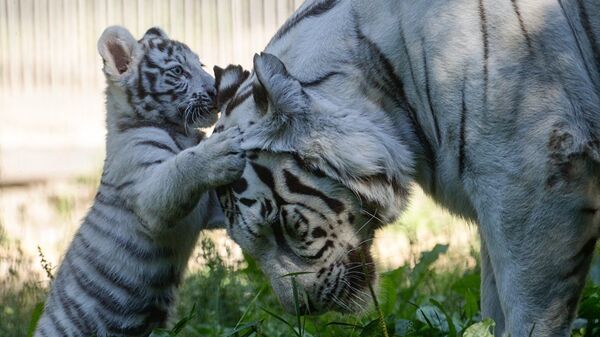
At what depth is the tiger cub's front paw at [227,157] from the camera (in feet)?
9.09

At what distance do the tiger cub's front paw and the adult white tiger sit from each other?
0.03 metres

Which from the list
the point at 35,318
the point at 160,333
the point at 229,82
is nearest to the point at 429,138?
the point at 229,82

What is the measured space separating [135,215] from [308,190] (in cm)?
86

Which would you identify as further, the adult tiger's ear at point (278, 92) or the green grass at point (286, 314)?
the green grass at point (286, 314)

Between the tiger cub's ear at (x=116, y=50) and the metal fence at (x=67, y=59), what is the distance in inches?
144

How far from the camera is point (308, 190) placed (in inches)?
105

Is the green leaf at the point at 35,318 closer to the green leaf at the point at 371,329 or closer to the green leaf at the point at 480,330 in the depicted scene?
the green leaf at the point at 371,329

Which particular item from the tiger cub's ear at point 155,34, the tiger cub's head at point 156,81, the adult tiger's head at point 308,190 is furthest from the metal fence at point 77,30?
the adult tiger's head at point 308,190

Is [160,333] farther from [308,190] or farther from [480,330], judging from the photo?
[480,330]

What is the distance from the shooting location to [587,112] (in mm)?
2328

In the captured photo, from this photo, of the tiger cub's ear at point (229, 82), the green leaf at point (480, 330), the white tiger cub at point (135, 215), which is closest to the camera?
the green leaf at point (480, 330)

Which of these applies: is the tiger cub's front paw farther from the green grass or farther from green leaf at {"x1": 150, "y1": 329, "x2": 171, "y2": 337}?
green leaf at {"x1": 150, "y1": 329, "x2": 171, "y2": 337}

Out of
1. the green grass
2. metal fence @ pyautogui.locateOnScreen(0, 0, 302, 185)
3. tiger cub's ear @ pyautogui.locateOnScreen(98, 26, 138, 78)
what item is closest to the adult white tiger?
the green grass

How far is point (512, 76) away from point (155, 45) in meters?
1.59
